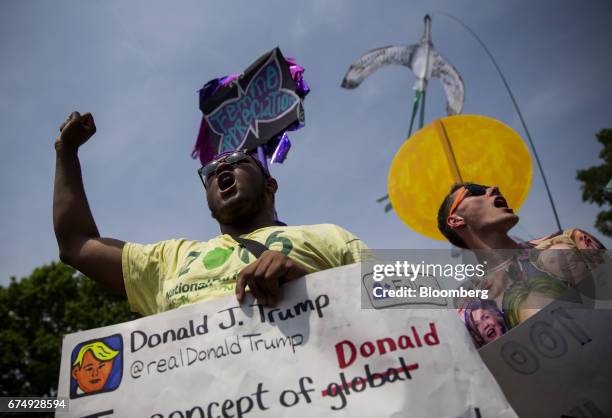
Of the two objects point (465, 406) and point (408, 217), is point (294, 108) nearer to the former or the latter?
point (408, 217)

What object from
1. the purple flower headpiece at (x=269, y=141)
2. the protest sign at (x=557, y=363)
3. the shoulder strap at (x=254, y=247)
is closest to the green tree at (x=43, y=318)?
the purple flower headpiece at (x=269, y=141)

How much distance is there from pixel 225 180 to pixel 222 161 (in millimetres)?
131

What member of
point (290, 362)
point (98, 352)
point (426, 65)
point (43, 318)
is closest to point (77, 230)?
point (98, 352)

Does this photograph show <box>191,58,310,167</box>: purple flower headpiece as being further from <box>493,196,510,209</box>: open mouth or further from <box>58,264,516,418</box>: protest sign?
<box>58,264,516,418</box>: protest sign

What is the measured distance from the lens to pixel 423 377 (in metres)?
1.19

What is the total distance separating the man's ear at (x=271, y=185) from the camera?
265 cm

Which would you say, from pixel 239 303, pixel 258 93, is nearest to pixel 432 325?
pixel 239 303

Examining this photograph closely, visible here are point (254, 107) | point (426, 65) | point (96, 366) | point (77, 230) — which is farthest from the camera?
point (426, 65)

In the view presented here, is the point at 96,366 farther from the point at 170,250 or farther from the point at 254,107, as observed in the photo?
the point at 254,107

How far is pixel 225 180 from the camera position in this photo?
7.84 feet

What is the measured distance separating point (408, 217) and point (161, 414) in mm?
3492

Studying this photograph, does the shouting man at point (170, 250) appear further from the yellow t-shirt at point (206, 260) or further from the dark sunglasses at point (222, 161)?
the dark sunglasses at point (222, 161)

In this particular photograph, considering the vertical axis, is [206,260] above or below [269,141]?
below

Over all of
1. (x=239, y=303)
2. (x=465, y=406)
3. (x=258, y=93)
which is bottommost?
(x=465, y=406)
